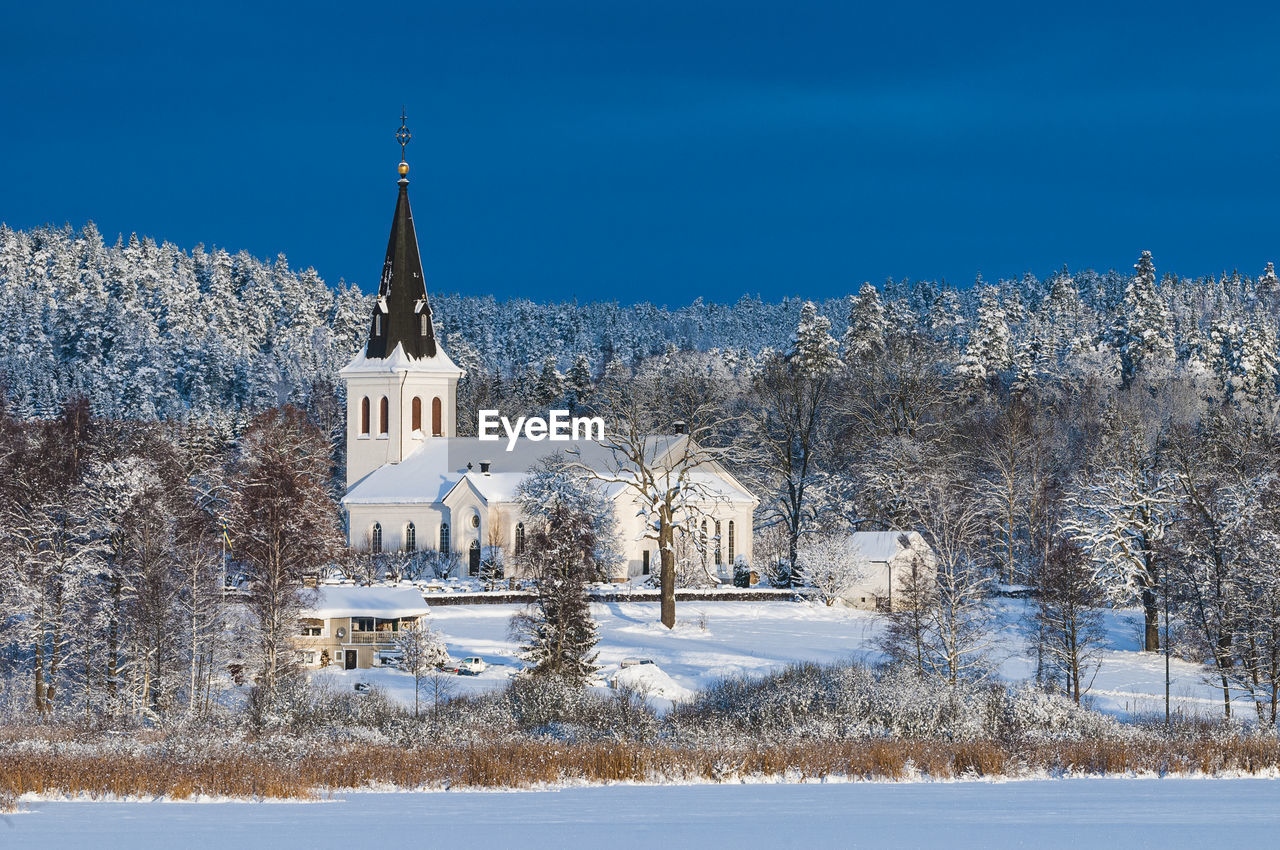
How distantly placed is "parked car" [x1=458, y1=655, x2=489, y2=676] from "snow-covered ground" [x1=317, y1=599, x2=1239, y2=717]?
0.92 ft

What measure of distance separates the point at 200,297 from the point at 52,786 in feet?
429

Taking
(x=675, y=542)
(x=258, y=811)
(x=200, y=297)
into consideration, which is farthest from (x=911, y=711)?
(x=200, y=297)

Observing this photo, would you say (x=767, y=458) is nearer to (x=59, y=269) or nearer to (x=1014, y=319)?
(x=1014, y=319)

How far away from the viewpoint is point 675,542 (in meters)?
59.2

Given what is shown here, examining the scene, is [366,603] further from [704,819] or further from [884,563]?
[704,819]

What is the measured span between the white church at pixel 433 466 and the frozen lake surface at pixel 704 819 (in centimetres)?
3188

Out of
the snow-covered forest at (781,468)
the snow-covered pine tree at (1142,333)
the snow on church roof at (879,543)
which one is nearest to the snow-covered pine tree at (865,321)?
the snow-covered forest at (781,468)

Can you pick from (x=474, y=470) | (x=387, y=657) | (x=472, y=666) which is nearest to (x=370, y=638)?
(x=387, y=657)

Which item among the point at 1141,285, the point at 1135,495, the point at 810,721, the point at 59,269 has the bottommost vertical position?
the point at 810,721

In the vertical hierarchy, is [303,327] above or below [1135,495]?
above

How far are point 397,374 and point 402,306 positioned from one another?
349 cm

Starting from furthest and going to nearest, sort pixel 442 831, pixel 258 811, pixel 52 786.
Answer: pixel 52 786 < pixel 258 811 < pixel 442 831

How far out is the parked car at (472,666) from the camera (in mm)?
40562

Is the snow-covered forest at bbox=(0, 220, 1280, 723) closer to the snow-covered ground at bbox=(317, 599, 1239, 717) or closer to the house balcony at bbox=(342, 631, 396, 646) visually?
the snow-covered ground at bbox=(317, 599, 1239, 717)
